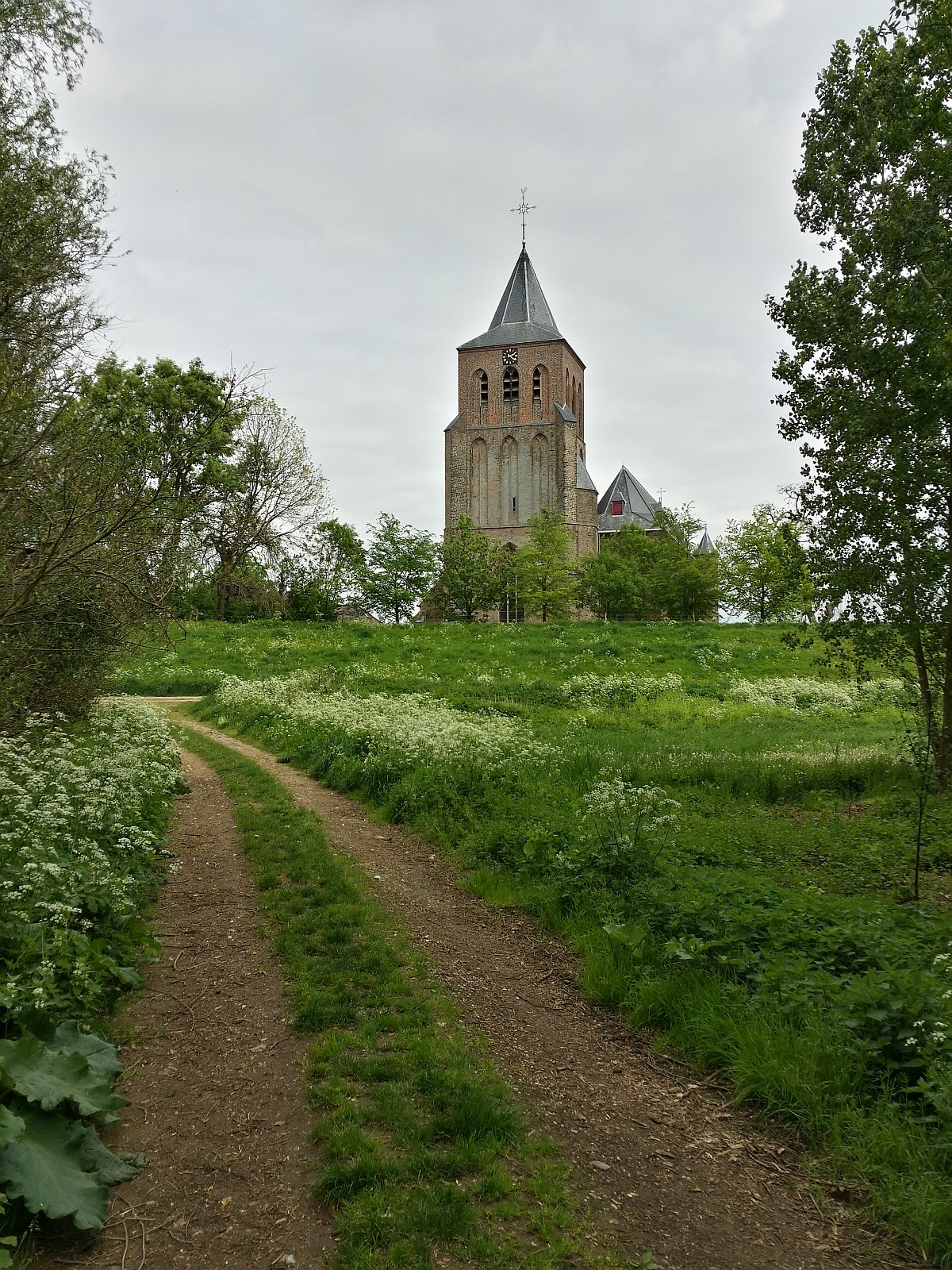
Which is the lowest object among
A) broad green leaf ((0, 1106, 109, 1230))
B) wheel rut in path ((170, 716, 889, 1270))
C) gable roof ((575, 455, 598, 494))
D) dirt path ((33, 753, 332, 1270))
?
wheel rut in path ((170, 716, 889, 1270))

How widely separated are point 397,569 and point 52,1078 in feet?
137

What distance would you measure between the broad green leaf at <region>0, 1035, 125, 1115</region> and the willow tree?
9.79m

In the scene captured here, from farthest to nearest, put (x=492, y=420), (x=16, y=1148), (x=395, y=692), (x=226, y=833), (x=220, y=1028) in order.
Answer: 1. (x=492, y=420)
2. (x=395, y=692)
3. (x=226, y=833)
4. (x=220, y=1028)
5. (x=16, y=1148)

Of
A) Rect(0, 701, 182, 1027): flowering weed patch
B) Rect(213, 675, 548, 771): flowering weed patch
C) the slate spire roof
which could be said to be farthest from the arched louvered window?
Rect(0, 701, 182, 1027): flowering weed patch

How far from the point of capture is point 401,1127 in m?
3.72

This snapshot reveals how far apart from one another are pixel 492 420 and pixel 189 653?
42.3 metres

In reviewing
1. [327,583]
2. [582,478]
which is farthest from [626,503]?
[327,583]

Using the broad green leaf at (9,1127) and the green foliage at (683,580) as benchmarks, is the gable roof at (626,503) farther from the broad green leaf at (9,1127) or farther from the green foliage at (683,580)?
the broad green leaf at (9,1127)

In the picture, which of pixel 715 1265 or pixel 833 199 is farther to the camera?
pixel 833 199

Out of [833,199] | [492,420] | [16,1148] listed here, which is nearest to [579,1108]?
[16,1148]

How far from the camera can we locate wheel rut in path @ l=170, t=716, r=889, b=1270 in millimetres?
3186

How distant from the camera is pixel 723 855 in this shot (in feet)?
23.3

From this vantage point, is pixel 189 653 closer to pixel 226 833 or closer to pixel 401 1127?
pixel 226 833

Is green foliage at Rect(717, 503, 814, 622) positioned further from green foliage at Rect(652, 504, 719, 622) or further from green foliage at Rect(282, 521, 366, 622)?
green foliage at Rect(282, 521, 366, 622)
